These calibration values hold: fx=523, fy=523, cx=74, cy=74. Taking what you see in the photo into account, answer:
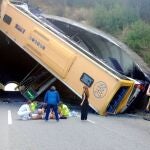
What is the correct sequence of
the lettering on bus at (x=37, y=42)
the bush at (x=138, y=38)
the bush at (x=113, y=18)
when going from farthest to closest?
1. the bush at (x=113, y=18)
2. the bush at (x=138, y=38)
3. the lettering on bus at (x=37, y=42)

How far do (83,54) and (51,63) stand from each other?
2038mm

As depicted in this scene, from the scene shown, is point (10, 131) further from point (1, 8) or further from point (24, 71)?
point (24, 71)

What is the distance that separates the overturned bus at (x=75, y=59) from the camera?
70.7 feet

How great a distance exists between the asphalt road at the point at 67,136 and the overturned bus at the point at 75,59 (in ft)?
13.2

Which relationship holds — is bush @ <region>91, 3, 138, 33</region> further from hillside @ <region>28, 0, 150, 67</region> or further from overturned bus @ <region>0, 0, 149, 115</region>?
overturned bus @ <region>0, 0, 149, 115</region>

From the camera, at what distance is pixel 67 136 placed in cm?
1311

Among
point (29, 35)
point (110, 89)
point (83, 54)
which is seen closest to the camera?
point (110, 89)

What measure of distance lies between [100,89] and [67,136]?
8.55 m

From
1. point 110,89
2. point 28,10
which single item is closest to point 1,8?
point 28,10

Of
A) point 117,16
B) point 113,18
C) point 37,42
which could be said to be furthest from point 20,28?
point 117,16

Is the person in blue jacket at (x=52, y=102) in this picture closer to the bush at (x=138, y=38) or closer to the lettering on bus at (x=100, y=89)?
the lettering on bus at (x=100, y=89)

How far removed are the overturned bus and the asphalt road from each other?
4024 mm

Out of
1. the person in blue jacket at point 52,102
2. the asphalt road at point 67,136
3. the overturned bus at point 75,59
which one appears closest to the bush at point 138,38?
the overturned bus at point 75,59

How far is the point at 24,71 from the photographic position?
35.1 metres
